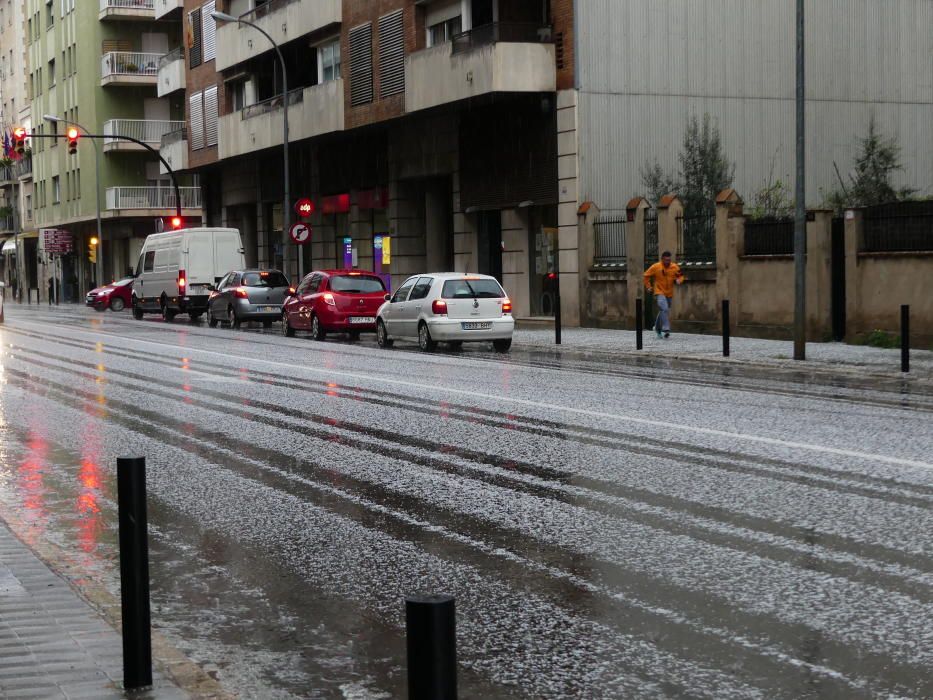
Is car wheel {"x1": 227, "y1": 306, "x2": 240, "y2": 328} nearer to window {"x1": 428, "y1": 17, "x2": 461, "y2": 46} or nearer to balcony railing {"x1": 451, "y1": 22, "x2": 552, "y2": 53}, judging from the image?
window {"x1": 428, "y1": 17, "x2": 461, "y2": 46}

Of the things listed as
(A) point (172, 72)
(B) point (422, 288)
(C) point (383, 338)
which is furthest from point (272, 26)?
(B) point (422, 288)

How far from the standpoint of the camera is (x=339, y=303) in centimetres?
3050

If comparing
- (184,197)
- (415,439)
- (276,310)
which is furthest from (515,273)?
(184,197)

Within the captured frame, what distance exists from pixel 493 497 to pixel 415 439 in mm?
3201

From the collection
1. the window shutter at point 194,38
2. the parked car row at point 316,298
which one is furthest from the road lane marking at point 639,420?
the window shutter at point 194,38

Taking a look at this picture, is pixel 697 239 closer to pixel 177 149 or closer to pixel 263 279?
pixel 263 279

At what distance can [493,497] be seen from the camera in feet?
29.1

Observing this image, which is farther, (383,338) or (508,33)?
(508,33)

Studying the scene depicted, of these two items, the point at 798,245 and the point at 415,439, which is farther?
the point at 798,245

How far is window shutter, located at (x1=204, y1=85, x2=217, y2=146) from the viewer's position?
54.1 metres

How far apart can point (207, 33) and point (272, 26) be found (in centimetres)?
887

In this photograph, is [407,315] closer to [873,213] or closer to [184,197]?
[873,213]

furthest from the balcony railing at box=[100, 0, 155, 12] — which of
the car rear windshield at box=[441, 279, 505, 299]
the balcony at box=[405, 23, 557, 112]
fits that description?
the car rear windshield at box=[441, 279, 505, 299]

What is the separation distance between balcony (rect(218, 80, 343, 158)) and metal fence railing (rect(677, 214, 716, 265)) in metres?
15.5
